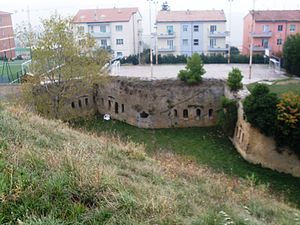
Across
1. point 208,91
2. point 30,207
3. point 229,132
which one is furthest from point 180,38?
point 30,207

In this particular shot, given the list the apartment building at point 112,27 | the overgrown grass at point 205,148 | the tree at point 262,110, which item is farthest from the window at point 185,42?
the tree at point 262,110

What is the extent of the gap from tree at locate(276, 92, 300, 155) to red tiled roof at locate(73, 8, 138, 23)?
2794 centimetres

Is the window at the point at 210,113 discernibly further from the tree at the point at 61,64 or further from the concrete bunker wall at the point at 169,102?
the tree at the point at 61,64

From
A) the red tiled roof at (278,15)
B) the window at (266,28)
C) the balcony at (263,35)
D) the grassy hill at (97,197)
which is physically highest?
the red tiled roof at (278,15)

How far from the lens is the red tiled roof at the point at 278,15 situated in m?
39.4

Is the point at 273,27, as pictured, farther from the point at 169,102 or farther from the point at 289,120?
the point at 289,120

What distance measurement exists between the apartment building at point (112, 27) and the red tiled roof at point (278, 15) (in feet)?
47.3

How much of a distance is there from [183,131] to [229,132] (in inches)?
134

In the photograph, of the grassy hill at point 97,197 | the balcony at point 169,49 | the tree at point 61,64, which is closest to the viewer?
the grassy hill at point 97,197

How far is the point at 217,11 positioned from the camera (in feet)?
142

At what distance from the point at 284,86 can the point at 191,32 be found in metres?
20.4

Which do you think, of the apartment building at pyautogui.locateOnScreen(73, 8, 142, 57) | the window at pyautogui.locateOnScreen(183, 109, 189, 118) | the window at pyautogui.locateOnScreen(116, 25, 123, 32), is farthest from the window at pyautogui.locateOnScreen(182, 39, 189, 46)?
the window at pyautogui.locateOnScreen(183, 109, 189, 118)

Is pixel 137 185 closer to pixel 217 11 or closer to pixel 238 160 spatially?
pixel 238 160

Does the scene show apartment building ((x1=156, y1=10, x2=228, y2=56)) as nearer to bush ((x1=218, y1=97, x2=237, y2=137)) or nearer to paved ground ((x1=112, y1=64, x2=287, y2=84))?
paved ground ((x1=112, y1=64, x2=287, y2=84))
